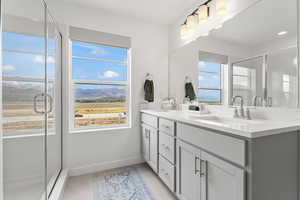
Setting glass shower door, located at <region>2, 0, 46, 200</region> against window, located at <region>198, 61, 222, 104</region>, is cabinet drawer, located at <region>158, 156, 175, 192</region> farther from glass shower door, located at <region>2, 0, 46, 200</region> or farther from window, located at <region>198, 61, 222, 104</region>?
glass shower door, located at <region>2, 0, 46, 200</region>

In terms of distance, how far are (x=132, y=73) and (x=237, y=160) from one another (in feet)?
6.32

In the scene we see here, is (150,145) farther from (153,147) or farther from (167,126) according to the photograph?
(167,126)

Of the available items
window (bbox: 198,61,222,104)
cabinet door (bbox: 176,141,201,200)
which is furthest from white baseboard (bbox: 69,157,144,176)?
window (bbox: 198,61,222,104)

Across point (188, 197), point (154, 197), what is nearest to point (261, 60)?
point (188, 197)

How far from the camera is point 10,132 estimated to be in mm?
1041

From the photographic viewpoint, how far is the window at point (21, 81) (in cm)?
100

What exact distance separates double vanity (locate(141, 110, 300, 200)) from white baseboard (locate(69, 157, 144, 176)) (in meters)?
1.10

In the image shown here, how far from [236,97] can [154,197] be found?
1.42m

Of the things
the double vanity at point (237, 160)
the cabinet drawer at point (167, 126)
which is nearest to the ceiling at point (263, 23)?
the double vanity at point (237, 160)

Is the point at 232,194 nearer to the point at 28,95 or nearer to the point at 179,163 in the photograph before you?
the point at 179,163

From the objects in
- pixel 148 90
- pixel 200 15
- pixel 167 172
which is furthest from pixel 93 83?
pixel 200 15

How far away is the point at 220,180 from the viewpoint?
Answer: 102 centimetres

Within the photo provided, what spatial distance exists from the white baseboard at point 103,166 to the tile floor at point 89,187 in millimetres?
72

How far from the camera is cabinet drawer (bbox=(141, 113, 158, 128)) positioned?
6.40 feet
